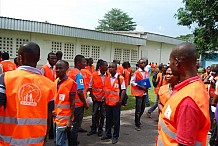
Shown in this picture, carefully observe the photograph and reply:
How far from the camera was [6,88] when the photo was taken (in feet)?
8.29

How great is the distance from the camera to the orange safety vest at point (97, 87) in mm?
6825

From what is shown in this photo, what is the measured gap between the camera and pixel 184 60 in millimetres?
2125

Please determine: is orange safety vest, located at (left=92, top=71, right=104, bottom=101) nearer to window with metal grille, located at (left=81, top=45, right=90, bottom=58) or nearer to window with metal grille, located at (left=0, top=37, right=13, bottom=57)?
window with metal grille, located at (left=0, top=37, right=13, bottom=57)

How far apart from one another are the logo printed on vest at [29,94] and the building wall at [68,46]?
14.8 m

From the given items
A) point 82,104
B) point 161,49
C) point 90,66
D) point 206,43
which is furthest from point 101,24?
point 82,104

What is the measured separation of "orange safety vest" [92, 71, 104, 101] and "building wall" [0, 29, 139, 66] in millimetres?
11194

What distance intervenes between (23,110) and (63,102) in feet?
6.11

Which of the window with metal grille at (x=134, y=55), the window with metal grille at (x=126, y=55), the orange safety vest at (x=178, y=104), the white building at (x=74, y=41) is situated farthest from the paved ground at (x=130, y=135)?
the window with metal grille at (x=134, y=55)

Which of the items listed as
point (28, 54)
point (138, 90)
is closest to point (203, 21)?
point (138, 90)

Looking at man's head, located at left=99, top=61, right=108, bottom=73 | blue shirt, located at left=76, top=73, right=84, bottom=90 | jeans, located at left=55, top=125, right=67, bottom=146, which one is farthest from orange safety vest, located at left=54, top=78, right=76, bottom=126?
man's head, located at left=99, top=61, right=108, bottom=73

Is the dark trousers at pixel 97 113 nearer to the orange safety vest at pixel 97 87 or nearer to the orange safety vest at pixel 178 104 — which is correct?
the orange safety vest at pixel 97 87

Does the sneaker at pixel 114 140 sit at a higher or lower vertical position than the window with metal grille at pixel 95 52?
lower

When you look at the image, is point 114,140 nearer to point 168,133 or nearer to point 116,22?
point 168,133

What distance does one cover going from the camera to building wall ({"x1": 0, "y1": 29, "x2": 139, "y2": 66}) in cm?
1675
